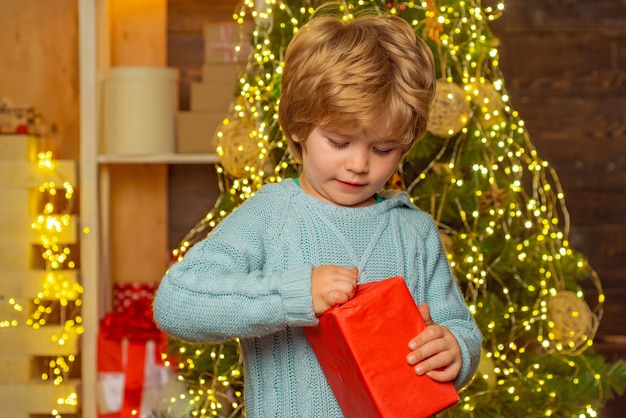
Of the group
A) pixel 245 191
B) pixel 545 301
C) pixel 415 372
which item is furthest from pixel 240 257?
pixel 545 301

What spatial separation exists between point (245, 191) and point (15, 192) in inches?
28.2

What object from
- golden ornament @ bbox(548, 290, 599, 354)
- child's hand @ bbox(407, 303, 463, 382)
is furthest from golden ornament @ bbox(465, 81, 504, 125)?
child's hand @ bbox(407, 303, 463, 382)

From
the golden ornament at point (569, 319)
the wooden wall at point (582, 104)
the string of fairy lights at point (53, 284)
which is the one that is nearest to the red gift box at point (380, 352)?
the golden ornament at point (569, 319)

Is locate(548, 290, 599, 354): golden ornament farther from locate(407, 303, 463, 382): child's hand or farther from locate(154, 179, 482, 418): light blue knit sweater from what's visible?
locate(407, 303, 463, 382): child's hand

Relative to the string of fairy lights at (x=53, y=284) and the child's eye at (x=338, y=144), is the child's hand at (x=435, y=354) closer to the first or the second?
the child's eye at (x=338, y=144)

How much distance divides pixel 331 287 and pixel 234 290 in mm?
129

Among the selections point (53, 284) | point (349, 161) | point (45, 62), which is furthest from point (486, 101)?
point (45, 62)

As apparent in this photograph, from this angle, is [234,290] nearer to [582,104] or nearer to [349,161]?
[349,161]

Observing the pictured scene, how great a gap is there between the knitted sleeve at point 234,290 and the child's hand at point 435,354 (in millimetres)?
126

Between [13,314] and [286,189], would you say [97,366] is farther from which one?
[286,189]

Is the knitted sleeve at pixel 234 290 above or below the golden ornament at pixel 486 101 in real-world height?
below

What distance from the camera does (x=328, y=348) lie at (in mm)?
1137

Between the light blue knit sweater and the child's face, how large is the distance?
0.05 metres

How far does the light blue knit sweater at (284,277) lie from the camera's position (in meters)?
1.15
